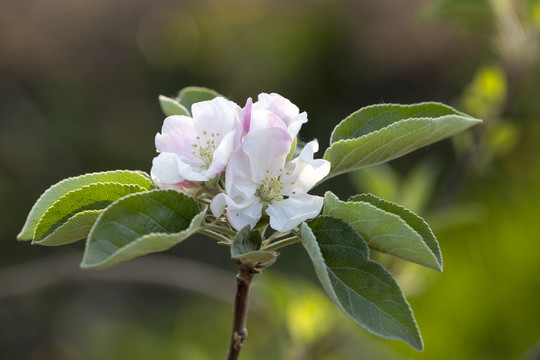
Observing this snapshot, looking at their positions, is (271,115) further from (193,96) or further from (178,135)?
(193,96)

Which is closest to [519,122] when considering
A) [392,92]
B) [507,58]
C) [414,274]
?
[392,92]

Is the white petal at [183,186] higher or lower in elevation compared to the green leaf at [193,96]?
lower

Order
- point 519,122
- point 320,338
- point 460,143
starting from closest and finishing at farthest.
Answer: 1. point 320,338
2. point 460,143
3. point 519,122

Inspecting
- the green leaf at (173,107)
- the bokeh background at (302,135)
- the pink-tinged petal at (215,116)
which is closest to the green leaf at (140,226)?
the pink-tinged petal at (215,116)

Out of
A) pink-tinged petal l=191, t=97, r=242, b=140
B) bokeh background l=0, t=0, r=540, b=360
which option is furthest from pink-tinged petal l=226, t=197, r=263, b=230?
bokeh background l=0, t=0, r=540, b=360

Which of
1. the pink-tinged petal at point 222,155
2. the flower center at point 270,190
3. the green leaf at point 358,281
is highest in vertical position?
the pink-tinged petal at point 222,155

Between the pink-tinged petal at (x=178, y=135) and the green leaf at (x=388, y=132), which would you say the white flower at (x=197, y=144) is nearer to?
the pink-tinged petal at (x=178, y=135)

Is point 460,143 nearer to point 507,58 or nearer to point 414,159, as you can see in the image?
point 507,58
